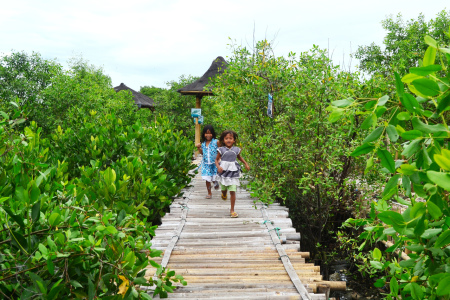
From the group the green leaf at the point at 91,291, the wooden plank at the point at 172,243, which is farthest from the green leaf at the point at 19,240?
the wooden plank at the point at 172,243

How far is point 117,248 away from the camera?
187 cm

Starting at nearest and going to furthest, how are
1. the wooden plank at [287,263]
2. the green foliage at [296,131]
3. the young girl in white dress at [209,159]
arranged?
the wooden plank at [287,263]
the green foliage at [296,131]
the young girl in white dress at [209,159]

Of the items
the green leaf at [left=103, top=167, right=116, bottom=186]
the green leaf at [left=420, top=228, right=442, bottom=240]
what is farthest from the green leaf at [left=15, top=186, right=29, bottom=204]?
the green leaf at [left=420, top=228, right=442, bottom=240]

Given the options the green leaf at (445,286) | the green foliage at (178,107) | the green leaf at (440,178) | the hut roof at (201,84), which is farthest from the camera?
the green foliage at (178,107)

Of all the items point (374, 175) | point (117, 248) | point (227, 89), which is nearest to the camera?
point (117, 248)

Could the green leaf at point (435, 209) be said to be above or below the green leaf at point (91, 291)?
above

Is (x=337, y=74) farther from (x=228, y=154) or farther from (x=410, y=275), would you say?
(x=410, y=275)

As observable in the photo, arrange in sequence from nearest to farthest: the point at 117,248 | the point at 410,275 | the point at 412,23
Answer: the point at 410,275, the point at 117,248, the point at 412,23

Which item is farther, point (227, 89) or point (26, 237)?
point (227, 89)

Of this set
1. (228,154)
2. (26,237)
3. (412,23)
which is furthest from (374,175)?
(412,23)

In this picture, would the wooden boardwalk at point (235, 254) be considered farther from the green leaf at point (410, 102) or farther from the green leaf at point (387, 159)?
the green leaf at point (410, 102)

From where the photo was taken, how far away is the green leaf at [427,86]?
37.4 inches

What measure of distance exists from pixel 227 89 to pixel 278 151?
216 centimetres

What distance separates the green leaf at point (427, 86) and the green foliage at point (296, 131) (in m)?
3.75
